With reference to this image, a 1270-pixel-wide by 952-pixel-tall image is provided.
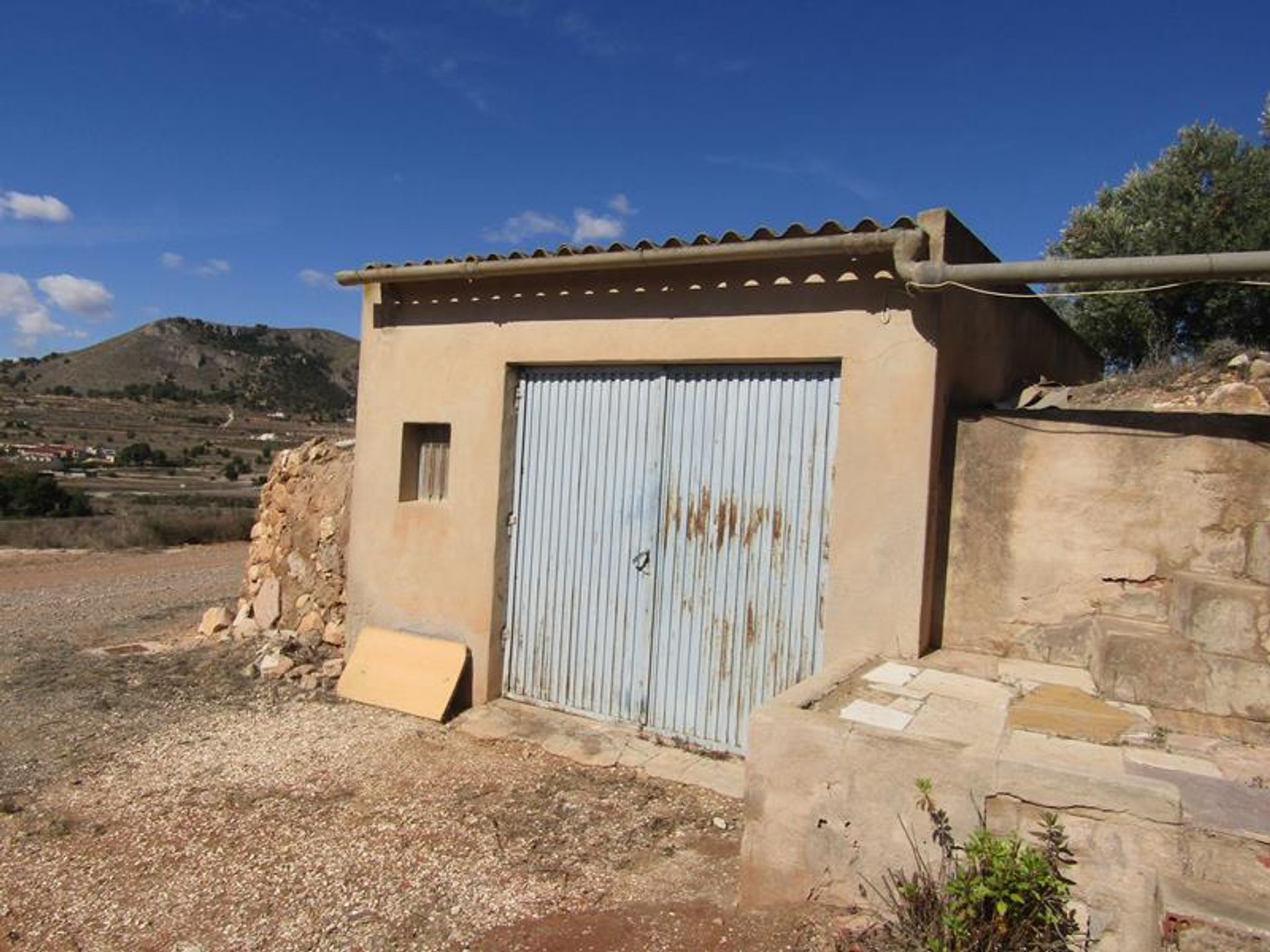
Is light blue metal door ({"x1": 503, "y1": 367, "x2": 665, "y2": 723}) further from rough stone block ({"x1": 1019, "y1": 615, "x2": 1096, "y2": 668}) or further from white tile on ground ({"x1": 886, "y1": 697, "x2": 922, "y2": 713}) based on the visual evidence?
rough stone block ({"x1": 1019, "y1": 615, "x2": 1096, "y2": 668})

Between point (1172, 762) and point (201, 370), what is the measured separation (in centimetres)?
6973

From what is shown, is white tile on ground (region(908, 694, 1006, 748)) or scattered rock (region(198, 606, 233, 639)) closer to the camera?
white tile on ground (region(908, 694, 1006, 748))

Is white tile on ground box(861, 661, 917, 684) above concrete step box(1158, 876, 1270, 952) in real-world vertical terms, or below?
above

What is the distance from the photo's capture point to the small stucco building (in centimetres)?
523

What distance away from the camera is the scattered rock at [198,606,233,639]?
9.12 m

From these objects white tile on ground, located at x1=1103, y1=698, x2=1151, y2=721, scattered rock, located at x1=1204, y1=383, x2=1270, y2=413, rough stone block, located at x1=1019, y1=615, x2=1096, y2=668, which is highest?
scattered rock, located at x1=1204, y1=383, x2=1270, y2=413

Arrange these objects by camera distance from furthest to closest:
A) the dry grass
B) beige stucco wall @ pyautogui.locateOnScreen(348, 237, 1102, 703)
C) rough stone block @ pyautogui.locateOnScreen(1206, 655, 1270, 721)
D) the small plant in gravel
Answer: the dry grass
beige stucco wall @ pyautogui.locateOnScreen(348, 237, 1102, 703)
rough stone block @ pyautogui.locateOnScreen(1206, 655, 1270, 721)
the small plant in gravel

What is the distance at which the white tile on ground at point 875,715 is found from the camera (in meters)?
3.82

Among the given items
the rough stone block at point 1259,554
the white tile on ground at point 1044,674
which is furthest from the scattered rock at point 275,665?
the rough stone block at point 1259,554

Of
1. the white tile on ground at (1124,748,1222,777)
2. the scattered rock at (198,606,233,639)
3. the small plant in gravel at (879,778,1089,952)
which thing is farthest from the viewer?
the scattered rock at (198,606,233,639)

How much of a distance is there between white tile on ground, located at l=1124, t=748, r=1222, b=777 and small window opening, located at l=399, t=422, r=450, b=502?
5.44 meters

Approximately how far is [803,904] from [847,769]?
0.65 metres

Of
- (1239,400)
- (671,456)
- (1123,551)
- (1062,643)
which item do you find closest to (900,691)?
(1062,643)

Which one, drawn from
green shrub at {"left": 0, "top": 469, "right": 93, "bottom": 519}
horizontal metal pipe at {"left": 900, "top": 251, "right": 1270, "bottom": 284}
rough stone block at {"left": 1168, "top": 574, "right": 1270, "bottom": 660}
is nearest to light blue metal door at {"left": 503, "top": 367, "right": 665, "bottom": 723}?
horizontal metal pipe at {"left": 900, "top": 251, "right": 1270, "bottom": 284}
